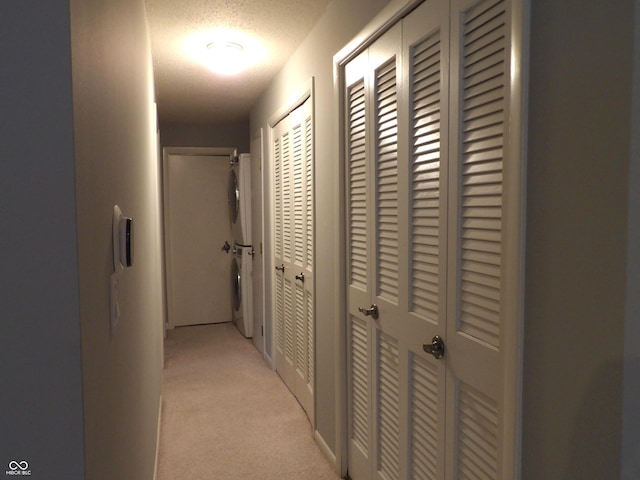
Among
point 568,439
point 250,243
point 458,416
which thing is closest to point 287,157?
point 250,243

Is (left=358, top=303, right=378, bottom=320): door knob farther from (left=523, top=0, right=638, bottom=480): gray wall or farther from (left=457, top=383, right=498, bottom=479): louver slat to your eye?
(left=523, top=0, right=638, bottom=480): gray wall

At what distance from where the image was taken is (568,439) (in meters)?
0.99

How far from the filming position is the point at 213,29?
2586 millimetres

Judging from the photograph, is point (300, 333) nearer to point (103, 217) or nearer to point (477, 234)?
Answer: point (477, 234)

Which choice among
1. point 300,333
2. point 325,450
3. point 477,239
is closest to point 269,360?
point 300,333

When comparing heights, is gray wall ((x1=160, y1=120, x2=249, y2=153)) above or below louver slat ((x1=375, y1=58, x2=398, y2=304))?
above

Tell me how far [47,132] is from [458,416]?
1275 millimetres

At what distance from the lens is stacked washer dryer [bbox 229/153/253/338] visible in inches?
184

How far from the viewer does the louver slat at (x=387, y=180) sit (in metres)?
1.79

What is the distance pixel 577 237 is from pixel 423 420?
939mm

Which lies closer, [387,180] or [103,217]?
[103,217]

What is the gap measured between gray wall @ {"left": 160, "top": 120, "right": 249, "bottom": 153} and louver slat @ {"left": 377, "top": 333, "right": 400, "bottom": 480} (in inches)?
154

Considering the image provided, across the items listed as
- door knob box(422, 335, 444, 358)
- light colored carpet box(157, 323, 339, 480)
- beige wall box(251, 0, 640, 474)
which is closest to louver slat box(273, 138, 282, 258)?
light colored carpet box(157, 323, 339, 480)

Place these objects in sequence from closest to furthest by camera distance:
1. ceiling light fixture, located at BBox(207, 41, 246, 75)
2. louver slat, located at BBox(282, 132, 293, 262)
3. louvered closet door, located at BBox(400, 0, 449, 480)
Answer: louvered closet door, located at BBox(400, 0, 449, 480), ceiling light fixture, located at BBox(207, 41, 246, 75), louver slat, located at BBox(282, 132, 293, 262)
